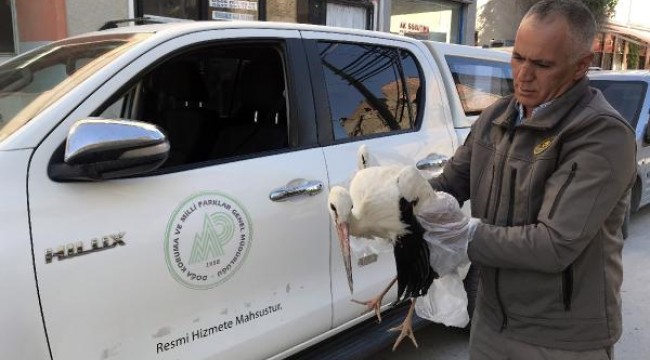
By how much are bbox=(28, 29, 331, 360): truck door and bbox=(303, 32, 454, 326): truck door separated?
0.12 metres

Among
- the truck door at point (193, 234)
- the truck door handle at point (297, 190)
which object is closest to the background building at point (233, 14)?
the truck door at point (193, 234)

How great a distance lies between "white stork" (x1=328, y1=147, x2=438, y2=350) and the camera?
4.87 ft

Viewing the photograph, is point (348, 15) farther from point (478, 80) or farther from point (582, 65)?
point (582, 65)

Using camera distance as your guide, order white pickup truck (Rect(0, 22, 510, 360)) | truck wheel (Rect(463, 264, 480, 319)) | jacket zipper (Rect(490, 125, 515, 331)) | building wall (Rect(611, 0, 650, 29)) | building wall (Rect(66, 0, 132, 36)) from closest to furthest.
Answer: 1. jacket zipper (Rect(490, 125, 515, 331))
2. white pickup truck (Rect(0, 22, 510, 360))
3. truck wheel (Rect(463, 264, 480, 319))
4. building wall (Rect(66, 0, 132, 36))
5. building wall (Rect(611, 0, 650, 29))

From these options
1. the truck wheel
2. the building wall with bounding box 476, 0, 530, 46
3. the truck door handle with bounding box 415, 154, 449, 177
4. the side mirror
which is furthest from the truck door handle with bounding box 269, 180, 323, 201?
the building wall with bounding box 476, 0, 530, 46

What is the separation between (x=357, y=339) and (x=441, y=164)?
1.07m

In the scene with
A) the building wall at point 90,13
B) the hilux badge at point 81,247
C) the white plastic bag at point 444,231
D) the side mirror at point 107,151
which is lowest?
the hilux badge at point 81,247

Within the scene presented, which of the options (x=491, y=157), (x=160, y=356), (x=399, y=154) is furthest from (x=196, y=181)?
(x=399, y=154)

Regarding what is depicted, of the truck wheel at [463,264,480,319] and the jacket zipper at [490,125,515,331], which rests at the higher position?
the jacket zipper at [490,125,515,331]

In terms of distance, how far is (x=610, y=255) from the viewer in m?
1.59

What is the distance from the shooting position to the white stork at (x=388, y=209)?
4.87ft

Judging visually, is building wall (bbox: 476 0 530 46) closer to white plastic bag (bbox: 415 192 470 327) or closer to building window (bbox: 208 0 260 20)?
building window (bbox: 208 0 260 20)

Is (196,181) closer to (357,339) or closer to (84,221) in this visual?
(84,221)

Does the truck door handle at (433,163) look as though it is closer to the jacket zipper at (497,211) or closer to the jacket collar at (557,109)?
the jacket zipper at (497,211)
